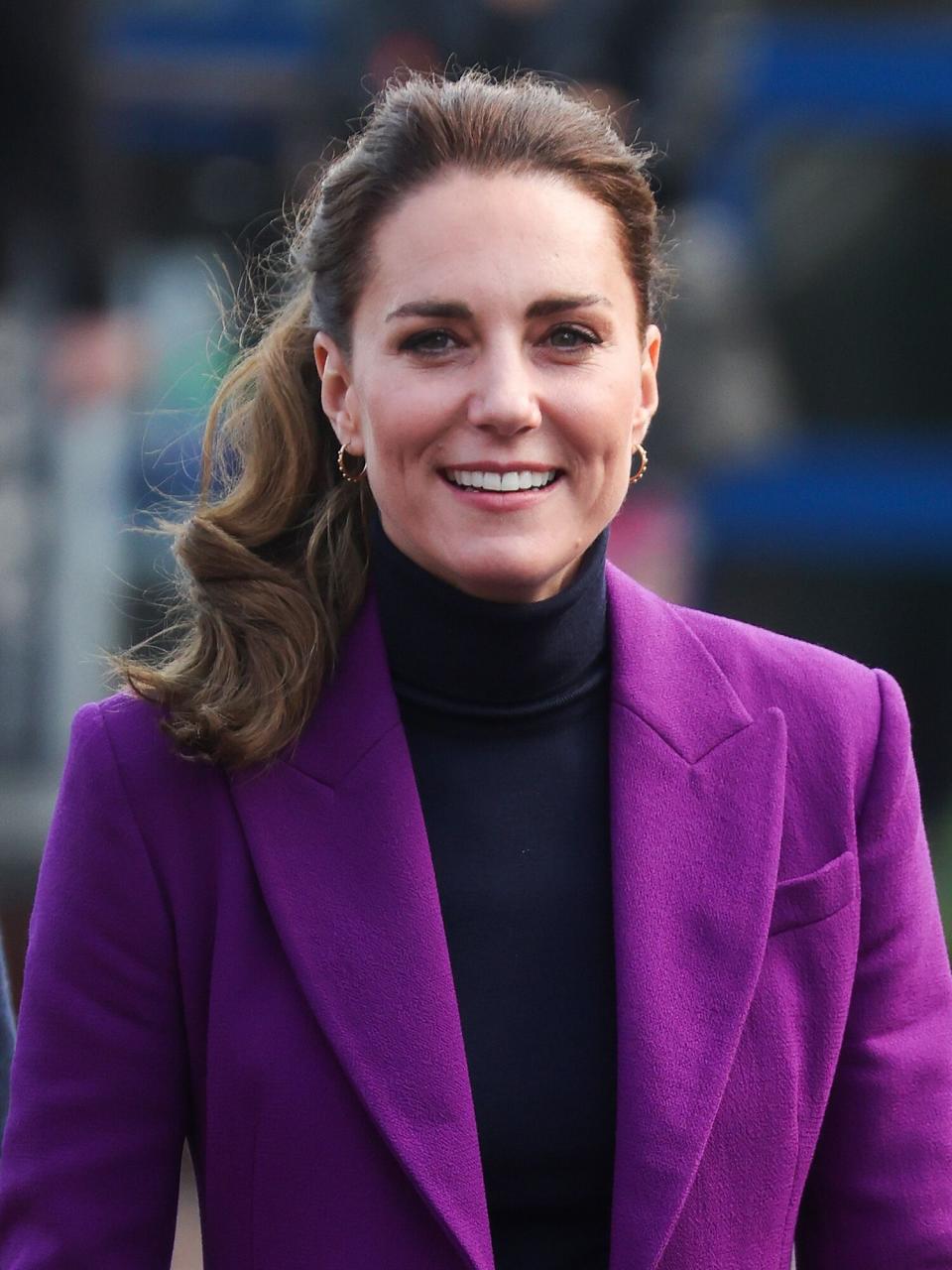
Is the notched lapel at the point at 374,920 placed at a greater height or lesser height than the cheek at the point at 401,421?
lesser

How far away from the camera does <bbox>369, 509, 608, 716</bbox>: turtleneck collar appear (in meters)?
2.52

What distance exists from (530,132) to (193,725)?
757mm

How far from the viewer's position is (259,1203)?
2.34 m

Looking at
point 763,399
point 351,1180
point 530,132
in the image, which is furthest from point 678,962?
point 763,399

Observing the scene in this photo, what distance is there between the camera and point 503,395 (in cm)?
236

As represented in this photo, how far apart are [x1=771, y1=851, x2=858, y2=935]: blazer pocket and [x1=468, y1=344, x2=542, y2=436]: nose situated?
1.93 feet

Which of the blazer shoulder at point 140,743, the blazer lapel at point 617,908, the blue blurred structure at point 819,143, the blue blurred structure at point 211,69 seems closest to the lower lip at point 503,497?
the blazer lapel at point 617,908

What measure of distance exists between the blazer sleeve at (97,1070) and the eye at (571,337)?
2.27ft

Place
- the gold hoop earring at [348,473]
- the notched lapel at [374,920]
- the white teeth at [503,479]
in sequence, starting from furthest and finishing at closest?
the gold hoop earring at [348,473] → the white teeth at [503,479] → the notched lapel at [374,920]

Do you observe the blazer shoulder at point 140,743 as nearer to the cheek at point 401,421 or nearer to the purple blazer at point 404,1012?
the purple blazer at point 404,1012

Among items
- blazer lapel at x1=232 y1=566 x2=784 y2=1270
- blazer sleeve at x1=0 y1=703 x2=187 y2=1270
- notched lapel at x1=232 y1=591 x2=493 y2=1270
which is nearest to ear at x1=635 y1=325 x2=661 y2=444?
blazer lapel at x1=232 y1=566 x2=784 y2=1270

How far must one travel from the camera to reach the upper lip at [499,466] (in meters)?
2.39

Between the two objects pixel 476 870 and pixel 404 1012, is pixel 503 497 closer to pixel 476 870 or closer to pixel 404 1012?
pixel 476 870

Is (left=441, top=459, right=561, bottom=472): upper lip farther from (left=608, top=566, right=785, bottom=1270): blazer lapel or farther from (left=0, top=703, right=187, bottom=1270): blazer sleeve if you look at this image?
(left=0, top=703, right=187, bottom=1270): blazer sleeve
